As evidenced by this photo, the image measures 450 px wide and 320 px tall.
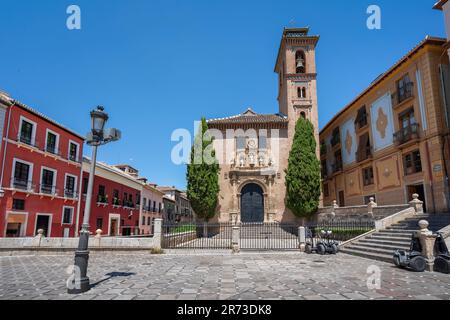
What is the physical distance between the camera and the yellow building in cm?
1653

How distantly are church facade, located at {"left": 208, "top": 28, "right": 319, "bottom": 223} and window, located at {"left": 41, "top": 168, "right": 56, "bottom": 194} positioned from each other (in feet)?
45.1

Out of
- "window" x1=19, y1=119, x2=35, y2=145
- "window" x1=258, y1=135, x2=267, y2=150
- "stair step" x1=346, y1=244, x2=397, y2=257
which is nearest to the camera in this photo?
"stair step" x1=346, y1=244, x2=397, y2=257

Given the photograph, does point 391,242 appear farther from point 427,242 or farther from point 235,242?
point 235,242

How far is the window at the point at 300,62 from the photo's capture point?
93.0ft

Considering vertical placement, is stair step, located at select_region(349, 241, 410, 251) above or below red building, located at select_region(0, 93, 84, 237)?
below

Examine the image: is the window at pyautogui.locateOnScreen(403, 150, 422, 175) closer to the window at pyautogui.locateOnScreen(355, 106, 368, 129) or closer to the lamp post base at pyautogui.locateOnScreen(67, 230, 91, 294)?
the window at pyautogui.locateOnScreen(355, 106, 368, 129)

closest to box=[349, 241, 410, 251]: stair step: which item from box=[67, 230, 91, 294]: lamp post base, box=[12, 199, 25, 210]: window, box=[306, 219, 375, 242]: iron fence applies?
box=[306, 219, 375, 242]: iron fence

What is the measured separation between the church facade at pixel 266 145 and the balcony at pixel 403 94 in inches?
302

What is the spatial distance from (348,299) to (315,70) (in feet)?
87.9

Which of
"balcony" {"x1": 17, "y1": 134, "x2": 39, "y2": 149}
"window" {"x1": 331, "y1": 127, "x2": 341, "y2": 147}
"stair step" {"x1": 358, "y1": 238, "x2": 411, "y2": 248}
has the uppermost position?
"window" {"x1": 331, "y1": 127, "x2": 341, "y2": 147}

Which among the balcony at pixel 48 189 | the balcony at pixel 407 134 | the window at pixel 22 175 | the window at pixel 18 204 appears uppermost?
the balcony at pixel 407 134

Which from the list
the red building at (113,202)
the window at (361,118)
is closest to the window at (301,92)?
the window at (361,118)

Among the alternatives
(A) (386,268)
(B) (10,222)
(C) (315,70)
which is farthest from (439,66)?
(B) (10,222)

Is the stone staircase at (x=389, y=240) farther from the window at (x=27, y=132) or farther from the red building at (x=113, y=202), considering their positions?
the red building at (x=113, y=202)
